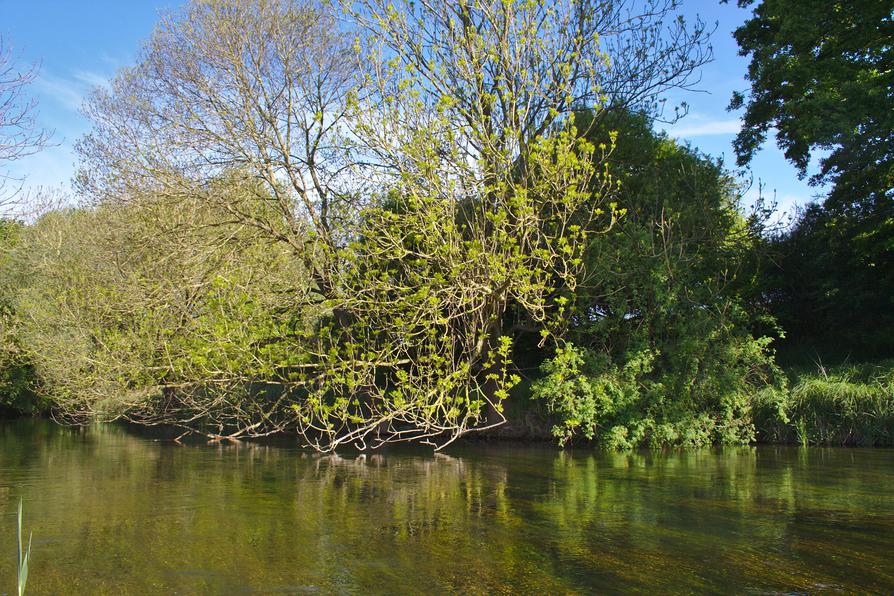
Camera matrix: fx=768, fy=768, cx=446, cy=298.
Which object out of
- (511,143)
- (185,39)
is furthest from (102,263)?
(511,143)

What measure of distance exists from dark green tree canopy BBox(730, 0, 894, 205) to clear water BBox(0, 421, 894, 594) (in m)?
9.04

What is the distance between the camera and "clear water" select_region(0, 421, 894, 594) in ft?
23.7

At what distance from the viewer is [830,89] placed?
2359 cm

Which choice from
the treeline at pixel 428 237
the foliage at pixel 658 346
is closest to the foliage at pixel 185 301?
the treeline at pixel 428 237

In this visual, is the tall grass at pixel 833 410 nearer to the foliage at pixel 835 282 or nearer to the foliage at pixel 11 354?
the foliage at pixel 835 282

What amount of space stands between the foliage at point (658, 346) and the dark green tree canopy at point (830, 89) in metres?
4.89

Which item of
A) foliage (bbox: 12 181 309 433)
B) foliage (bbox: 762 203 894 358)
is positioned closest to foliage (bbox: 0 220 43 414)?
foliage (bbox: 12 181 309 433)

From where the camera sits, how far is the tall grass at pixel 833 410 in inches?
699

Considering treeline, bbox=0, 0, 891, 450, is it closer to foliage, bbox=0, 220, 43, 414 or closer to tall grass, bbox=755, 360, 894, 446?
tall grass, bbox=755, 360, 894, 446

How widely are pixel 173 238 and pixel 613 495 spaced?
12.3 meters

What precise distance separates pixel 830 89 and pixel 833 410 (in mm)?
10808

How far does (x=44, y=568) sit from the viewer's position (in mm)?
7852

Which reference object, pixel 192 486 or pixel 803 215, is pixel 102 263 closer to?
pixel 192 486

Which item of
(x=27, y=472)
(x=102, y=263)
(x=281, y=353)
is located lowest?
(x=27, y=472)
